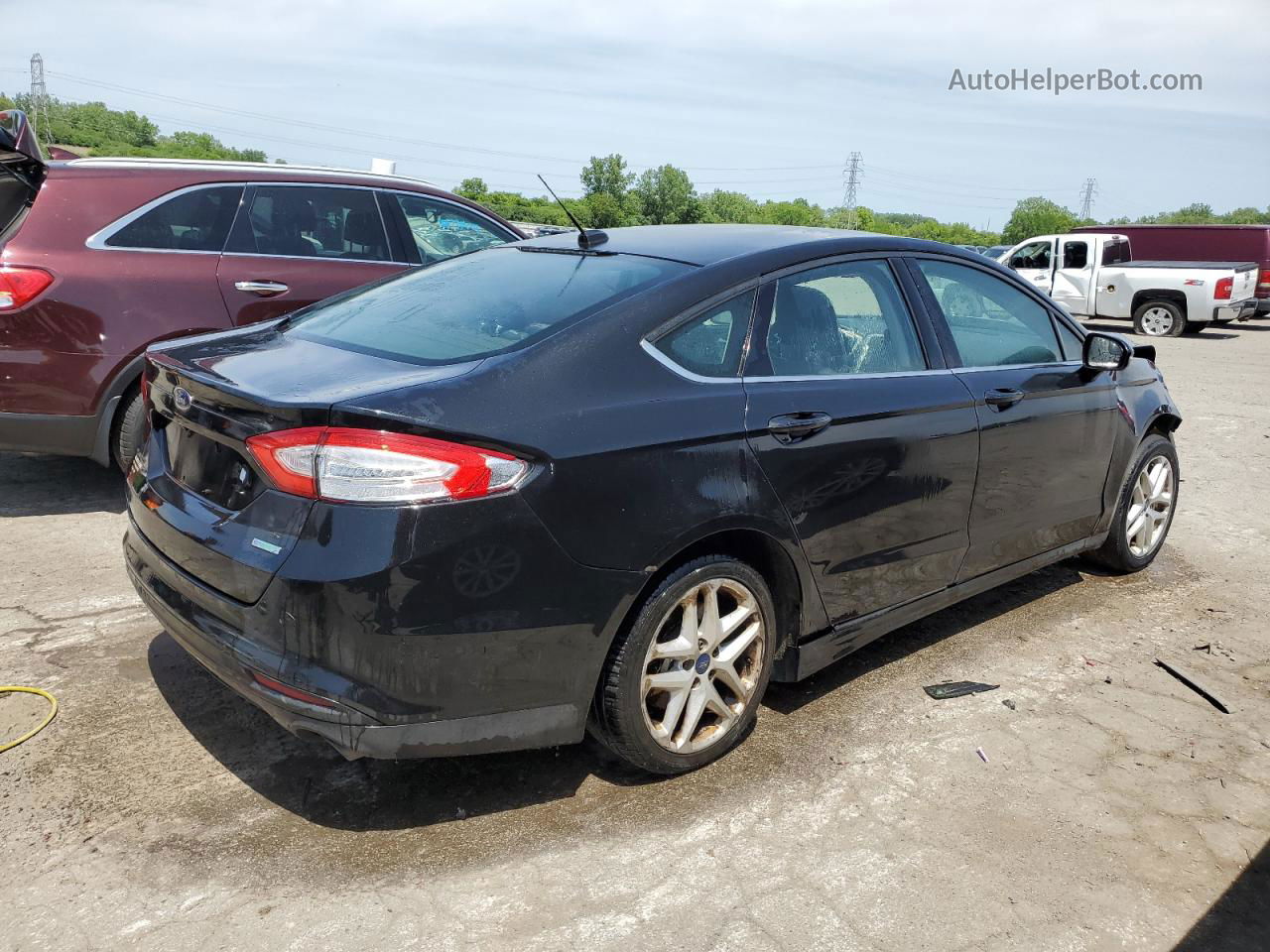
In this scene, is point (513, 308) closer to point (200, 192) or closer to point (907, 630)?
point (907, 630)

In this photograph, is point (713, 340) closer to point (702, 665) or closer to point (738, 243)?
point (738, 243)

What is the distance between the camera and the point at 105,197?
5344 millimetres

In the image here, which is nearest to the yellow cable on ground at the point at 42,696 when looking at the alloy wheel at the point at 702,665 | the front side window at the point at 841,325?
the alloy wheel at the point at 702,665

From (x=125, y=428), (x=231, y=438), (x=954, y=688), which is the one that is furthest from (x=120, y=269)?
(x=954, y=688)

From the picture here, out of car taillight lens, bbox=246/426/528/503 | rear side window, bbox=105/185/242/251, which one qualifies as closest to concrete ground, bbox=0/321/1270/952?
car taillight lens, bbox=246/426/528/503

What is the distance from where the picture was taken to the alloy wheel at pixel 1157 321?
1961cm

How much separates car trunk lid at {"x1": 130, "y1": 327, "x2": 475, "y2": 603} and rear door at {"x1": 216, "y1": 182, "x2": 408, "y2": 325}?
101 inches

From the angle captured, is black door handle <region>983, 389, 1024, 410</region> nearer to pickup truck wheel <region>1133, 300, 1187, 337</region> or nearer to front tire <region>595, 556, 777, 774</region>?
front tire <region>595, 556, 777, 774</region>

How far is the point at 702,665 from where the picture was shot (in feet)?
10.2

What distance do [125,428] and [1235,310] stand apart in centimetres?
1968

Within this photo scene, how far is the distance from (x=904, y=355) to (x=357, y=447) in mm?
2089

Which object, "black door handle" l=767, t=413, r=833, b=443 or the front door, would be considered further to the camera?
the front door

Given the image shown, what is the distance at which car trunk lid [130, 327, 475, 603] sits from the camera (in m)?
2.56

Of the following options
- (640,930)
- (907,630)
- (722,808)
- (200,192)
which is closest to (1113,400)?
(907,630)
